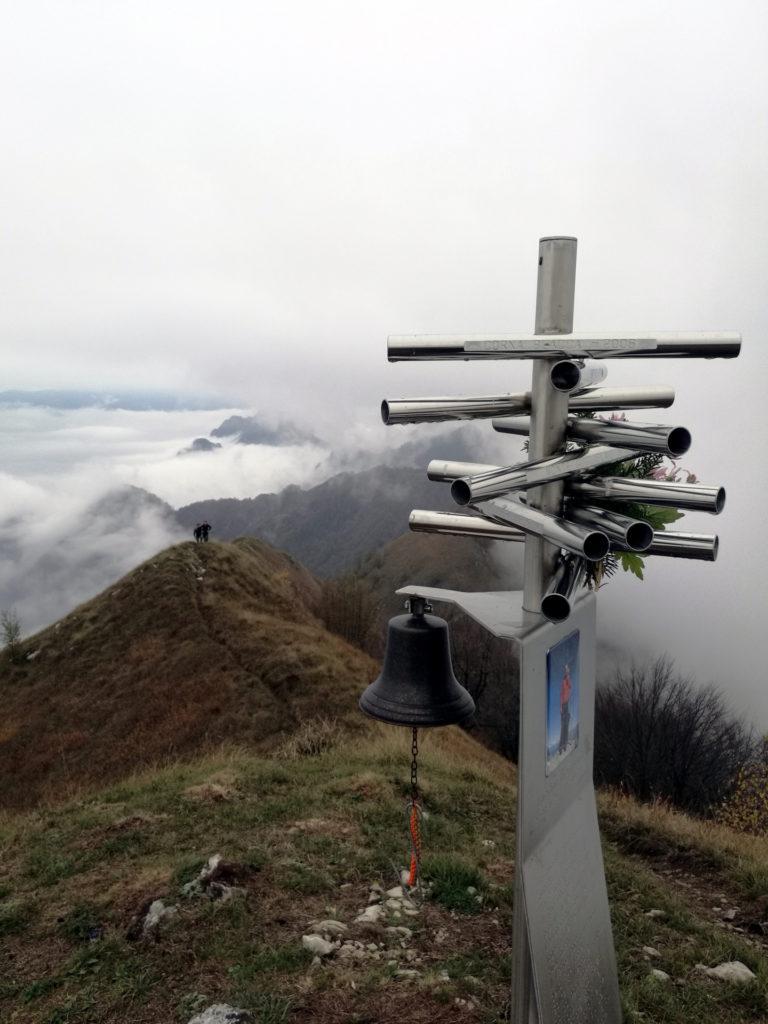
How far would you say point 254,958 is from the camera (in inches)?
215

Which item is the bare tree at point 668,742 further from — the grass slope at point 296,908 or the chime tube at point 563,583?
the chime tube at point 563,583

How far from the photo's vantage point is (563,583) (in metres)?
3.39

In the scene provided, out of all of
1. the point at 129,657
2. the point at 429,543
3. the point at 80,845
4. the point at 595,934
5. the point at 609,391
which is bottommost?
→ the point at 429,543

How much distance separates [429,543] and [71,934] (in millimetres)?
98821

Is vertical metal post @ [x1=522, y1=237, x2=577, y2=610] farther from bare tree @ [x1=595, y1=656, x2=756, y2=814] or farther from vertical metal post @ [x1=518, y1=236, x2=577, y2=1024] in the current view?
bare tree @ [x1=595, y1=656, x2=756, y2=814]

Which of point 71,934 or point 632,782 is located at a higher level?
point 71,934

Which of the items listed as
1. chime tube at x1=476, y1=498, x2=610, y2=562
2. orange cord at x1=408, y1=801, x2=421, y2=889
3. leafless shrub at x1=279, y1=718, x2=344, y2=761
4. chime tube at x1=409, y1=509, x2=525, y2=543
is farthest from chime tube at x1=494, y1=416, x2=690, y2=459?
leafless shrub at x1=279, y1=718, x2=344, y2=761

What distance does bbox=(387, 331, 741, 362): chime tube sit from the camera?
9.49 ft

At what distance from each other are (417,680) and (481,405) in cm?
191

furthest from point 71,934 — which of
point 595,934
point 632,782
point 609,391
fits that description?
point 632,782

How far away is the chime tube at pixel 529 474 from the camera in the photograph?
3.08 m

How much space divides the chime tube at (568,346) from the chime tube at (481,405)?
227 mm

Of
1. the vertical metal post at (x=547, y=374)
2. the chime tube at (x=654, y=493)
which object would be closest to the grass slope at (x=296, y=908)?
the vertical metal post at (x=547, y=374)

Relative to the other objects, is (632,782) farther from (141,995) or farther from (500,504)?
(500,504)
